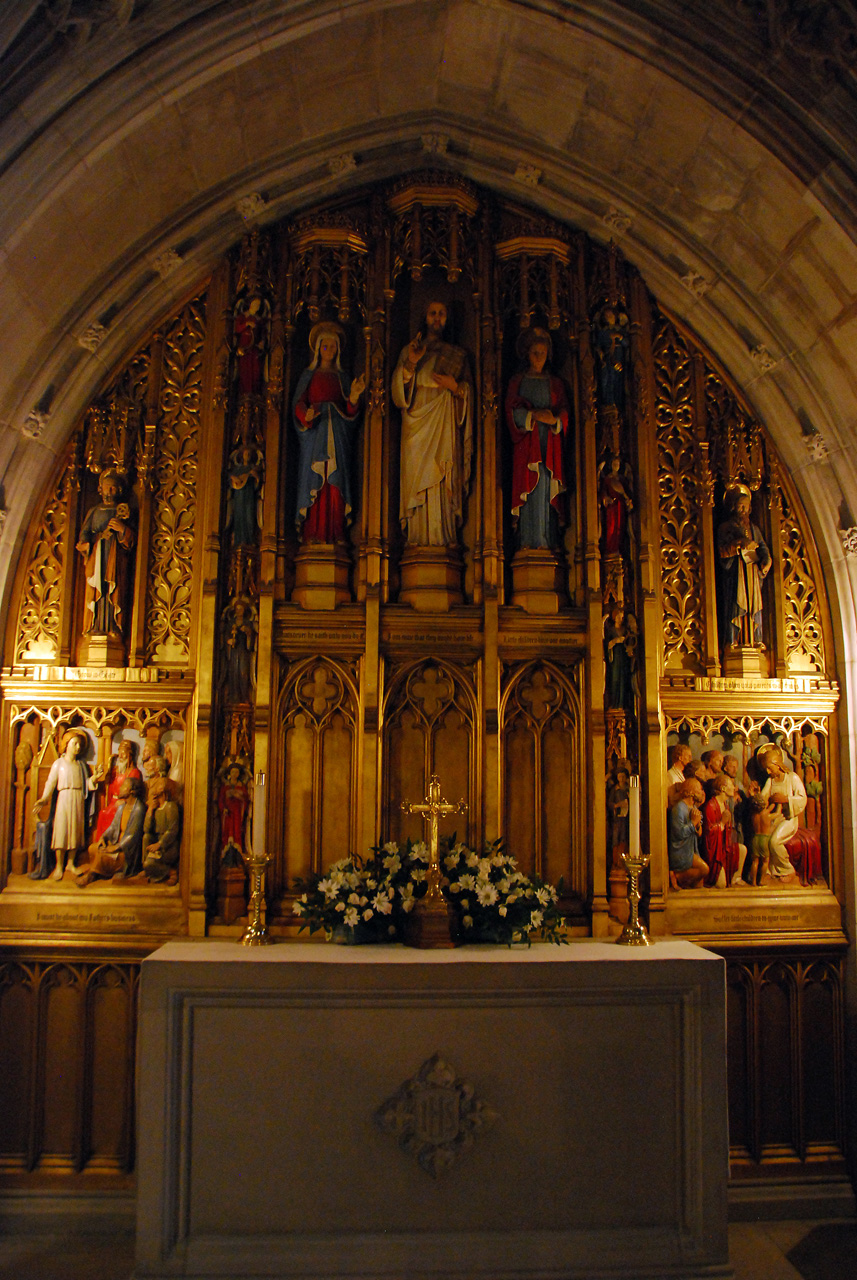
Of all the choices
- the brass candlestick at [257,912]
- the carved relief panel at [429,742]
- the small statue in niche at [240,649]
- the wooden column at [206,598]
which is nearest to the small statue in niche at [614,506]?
the carved relief panel at [429,742]

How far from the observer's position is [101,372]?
267 inches

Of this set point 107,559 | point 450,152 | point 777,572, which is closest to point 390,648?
point 107,559

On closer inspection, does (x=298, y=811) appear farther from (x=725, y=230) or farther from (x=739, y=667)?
(x=725, y=230)

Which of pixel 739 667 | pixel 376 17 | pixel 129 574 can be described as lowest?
pixel 739 667

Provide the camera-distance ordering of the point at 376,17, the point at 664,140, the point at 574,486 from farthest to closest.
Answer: the point at 574,486, the point at 664,140, the point at 376,17

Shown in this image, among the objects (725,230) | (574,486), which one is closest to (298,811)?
(574,486)

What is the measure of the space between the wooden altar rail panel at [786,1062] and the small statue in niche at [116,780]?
4.05 meters

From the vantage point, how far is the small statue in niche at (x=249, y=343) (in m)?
6.75

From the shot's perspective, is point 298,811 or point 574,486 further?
point 574,486

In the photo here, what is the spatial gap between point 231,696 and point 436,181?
12.9 feet

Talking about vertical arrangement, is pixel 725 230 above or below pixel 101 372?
above

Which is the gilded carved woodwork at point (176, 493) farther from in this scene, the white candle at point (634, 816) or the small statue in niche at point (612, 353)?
the white candle at point (634, 816)

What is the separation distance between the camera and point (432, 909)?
17.6 ft

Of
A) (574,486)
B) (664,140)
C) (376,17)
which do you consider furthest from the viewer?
(574,486)
